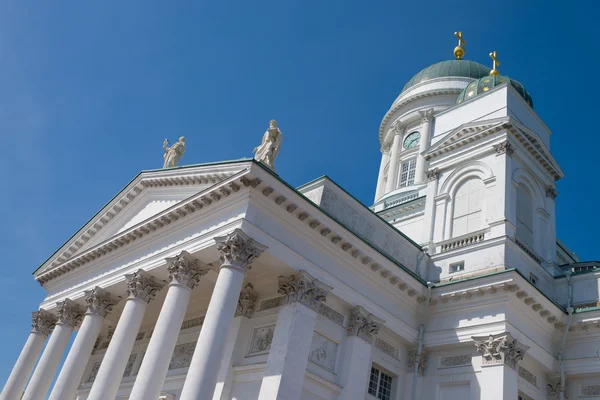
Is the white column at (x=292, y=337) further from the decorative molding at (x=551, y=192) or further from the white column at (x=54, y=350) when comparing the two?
the decorative molding at (x=551, y=192)

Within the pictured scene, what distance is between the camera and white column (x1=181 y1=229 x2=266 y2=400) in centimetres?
1443

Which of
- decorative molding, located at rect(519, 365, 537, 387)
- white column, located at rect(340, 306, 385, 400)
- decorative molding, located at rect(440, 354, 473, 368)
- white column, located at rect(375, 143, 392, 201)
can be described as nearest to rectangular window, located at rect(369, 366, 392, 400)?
white column, located at rect(340, 306, 385, 400)

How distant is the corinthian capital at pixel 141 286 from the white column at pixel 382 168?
20181mm

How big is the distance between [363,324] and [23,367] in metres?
15.4

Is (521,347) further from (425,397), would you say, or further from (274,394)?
(274,394)

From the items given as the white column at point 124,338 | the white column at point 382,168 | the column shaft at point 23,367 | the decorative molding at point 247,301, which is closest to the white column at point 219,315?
the decorative molding at point 247,301

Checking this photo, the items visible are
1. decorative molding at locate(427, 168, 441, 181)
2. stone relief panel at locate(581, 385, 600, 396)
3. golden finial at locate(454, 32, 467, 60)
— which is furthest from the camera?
golden finial at locate(454, 32, 467, 60)

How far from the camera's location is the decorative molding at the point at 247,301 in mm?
18766

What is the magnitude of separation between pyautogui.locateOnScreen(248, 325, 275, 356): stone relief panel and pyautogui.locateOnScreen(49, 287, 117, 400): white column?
6.75 meters

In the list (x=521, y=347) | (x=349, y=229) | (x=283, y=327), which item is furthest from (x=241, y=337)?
(x=521, y=347)

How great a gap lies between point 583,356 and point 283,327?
1052 centimetres

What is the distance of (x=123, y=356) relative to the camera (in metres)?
18.4

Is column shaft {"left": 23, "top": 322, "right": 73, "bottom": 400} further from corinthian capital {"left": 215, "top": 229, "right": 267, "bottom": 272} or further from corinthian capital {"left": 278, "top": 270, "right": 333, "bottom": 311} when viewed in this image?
corinthian capital {"left": 278, "top": 270, "right": 333, "bottom": 311}

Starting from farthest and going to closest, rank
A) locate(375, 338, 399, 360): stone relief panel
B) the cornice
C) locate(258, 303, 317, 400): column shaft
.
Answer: locate(375, 338, 399, 360): stone relief panel, the cornice, locate(258, 303, 317, 400): column shaft
